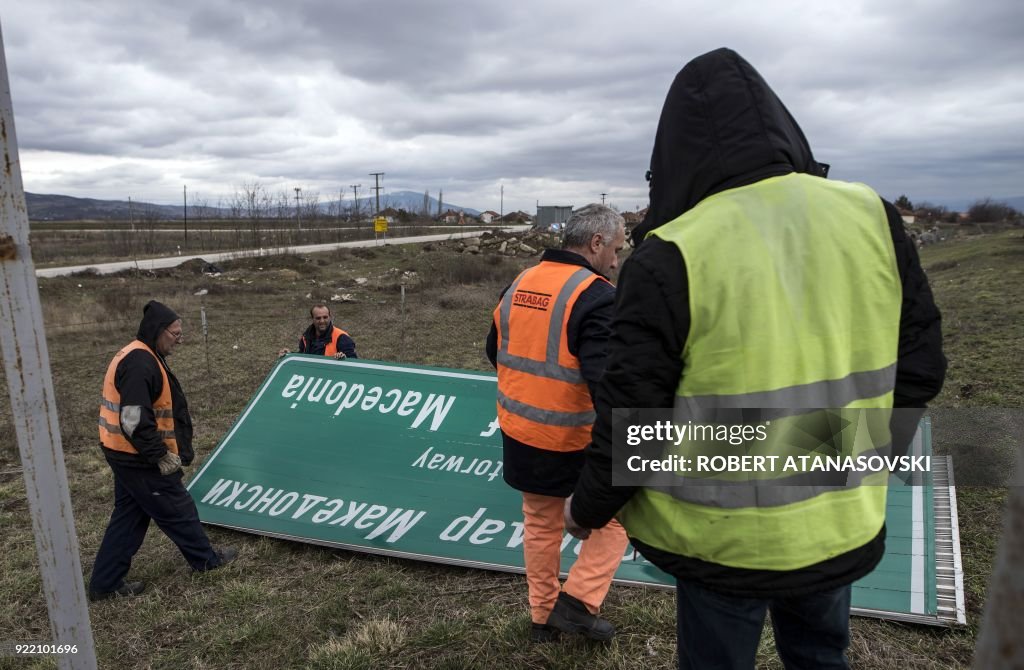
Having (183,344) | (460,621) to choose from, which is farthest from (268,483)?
(183,344)

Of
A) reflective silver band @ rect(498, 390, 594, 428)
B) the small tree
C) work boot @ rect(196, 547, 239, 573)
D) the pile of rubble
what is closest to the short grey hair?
reflective silver band @ rect(498, 390, 594, 428)

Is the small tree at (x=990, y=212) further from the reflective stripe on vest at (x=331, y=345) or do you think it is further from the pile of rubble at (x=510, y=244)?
the reflective stripe on vest at (x=331, y=345)

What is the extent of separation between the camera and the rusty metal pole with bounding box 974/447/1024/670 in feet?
2.01

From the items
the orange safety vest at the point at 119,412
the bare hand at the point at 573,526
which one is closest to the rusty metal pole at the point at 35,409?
the bare hand at the point at 573,526

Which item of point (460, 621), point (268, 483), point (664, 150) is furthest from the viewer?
point (268, 483)

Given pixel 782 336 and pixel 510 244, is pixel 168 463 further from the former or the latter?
pixel 510 244

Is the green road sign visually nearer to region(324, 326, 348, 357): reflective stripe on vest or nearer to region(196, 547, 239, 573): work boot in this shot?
region(196, 547, 239, 573): work boot

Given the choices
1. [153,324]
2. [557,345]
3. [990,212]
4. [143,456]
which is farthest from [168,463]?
[990,212]

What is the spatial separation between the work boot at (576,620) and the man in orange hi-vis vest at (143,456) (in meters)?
2.49

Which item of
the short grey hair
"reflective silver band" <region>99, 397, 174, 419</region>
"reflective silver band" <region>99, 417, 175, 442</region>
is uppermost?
the short grey hair

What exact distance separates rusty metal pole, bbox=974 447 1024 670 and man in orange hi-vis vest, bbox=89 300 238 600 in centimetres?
439

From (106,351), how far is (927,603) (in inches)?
538

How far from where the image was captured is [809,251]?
1.56 m

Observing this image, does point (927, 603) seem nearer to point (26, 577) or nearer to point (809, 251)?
point (809, 251)
